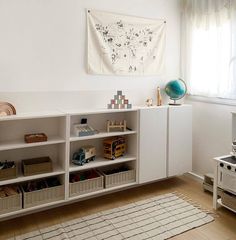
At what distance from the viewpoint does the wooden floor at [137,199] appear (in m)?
2.15

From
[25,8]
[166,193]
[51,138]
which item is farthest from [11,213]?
[25,8]

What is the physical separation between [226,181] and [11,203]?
1896mm

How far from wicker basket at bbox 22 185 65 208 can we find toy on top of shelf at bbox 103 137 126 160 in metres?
0.59

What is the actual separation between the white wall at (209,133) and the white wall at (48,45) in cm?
104

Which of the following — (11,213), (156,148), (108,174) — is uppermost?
(156,148)

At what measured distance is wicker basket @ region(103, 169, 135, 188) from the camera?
267 centimetres

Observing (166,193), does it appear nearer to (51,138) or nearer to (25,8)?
(51,138)

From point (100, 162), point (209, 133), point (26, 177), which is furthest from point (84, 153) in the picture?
point (209, 133)

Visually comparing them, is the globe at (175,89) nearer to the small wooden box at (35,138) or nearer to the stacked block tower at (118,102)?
the stacked block tower at (118,102)

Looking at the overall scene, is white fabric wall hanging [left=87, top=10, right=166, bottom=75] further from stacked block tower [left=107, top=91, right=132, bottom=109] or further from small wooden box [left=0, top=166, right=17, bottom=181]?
small wooden box [left=0, top=166, right=17, bottom=181]

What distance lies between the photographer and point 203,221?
7.63 feet

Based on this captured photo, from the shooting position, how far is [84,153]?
8.45 feet

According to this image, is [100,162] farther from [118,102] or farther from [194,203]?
[194,203]

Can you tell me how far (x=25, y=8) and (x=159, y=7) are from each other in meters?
1.57
